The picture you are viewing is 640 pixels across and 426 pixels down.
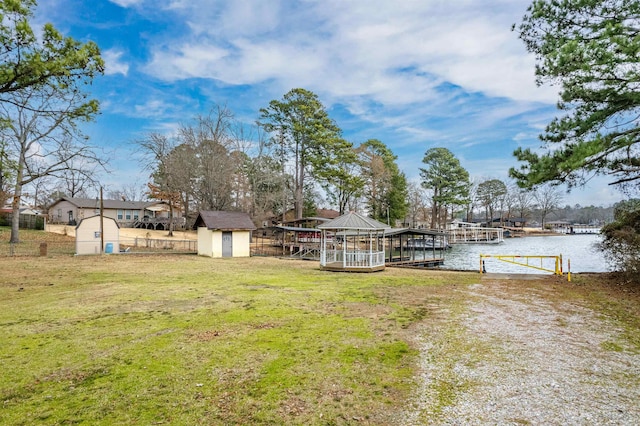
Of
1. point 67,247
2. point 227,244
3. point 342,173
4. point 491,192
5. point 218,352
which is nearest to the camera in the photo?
point 218,352

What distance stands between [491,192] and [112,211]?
232 ft

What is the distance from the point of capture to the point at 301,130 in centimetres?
3478

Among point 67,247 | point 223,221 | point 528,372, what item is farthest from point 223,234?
point 528,372

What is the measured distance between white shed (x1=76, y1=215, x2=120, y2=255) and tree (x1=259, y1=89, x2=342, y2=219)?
18123mm

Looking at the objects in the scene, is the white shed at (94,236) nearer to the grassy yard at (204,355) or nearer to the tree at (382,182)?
the grassy yard at (204,355)

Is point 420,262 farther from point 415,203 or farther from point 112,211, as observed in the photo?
point 112,211

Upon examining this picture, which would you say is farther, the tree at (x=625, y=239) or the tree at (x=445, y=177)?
the tree at (x=445, y=177)

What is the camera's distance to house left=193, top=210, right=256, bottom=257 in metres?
23.7

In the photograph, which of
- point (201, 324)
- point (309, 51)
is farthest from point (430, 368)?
point (309, 51)

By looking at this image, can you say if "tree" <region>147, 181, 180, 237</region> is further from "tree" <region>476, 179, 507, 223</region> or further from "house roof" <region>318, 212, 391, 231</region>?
"tree" <region>476, 179, 507, 223</region>

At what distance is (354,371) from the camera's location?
4562 mm

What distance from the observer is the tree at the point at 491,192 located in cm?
7062

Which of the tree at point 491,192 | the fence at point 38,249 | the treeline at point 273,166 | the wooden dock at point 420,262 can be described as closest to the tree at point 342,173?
the treeline at point 273,166

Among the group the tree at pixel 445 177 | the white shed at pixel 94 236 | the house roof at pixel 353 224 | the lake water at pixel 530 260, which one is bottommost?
the lake water at pixel 530 260
